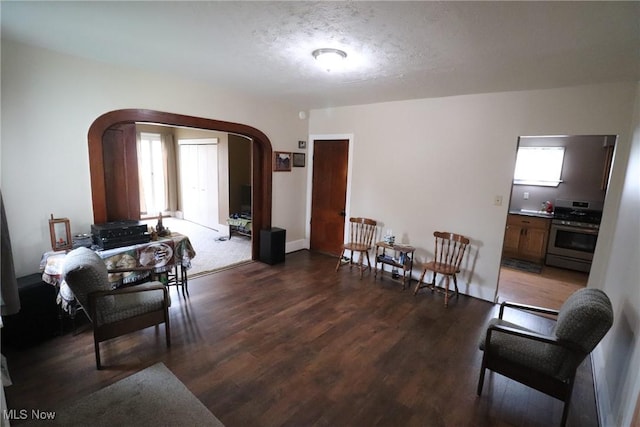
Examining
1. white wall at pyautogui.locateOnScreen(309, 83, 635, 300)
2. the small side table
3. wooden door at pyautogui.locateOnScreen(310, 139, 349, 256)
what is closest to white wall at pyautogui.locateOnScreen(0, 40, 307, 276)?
wooden door at pyautogui.locateOnScreen(310, 139, 349, 256)

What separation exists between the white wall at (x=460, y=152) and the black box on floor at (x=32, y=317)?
156 inches

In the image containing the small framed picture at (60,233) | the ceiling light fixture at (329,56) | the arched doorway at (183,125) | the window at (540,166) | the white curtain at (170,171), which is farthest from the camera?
the white curtain at (170,171)

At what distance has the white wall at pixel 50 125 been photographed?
2660 millimetres

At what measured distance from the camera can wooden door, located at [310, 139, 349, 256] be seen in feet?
17.1

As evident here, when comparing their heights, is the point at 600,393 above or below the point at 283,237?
below

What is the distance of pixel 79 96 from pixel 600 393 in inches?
207

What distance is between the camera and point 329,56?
250 centimetres

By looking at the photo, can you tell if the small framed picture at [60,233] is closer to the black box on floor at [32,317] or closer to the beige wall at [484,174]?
the black box on floor at [32,317]

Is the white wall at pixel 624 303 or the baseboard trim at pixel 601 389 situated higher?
the white wall at pixel 624 303

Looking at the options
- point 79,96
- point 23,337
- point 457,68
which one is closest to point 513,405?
point 457,68

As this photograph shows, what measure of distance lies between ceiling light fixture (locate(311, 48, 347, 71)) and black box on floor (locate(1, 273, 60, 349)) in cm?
312

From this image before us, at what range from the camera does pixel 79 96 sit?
9.80 ft

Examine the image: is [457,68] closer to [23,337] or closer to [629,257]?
[629,257]

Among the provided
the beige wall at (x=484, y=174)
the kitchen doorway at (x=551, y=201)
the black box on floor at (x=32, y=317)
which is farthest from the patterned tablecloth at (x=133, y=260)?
the kitchen doorway at (x=551, y=201)
